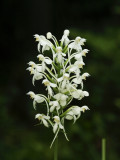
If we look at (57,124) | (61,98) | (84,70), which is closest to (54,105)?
(61,98)

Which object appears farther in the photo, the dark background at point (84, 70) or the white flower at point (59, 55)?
the dark background at point (84, 70)

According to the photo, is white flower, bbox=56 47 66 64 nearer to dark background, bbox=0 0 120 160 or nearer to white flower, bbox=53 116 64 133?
white flower, bbox=53 116 64 133

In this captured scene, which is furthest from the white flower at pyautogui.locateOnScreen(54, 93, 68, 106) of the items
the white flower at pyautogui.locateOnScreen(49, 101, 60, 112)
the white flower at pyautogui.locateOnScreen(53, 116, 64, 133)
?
the white flower at pyautogui.locateOnScreen(53, 116, 64, 133)

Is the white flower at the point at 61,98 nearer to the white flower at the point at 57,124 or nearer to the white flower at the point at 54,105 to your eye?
the white flower at the point at 54,105

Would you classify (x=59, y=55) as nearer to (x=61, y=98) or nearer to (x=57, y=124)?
(x=61, y=98)

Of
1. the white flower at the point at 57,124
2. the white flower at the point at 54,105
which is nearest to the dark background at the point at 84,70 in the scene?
the white flower at the point at 57,124

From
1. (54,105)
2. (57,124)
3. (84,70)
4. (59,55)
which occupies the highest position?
A: (84,70)

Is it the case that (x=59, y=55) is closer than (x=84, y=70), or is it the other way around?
(x=59, y=55)
